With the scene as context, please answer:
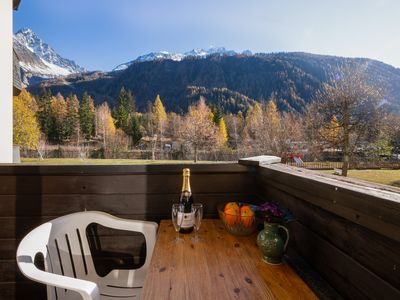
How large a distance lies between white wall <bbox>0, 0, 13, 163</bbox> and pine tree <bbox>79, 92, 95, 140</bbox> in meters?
5.89

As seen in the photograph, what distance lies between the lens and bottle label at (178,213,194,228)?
0.94m

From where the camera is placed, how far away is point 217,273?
0.67 metres

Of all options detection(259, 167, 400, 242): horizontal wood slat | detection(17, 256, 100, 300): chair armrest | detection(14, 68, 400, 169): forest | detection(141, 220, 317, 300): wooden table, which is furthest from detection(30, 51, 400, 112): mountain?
detection(17, 256, 100, 300): chair armrest

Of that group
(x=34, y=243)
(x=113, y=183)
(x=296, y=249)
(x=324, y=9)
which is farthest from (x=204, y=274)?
(x=324, y=9)

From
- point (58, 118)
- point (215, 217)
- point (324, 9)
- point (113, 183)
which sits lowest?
point (215, 217)

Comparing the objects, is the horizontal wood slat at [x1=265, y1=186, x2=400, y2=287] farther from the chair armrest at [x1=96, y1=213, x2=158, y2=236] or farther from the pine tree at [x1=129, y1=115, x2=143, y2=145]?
the pine tree at [x1=129, y1=115, x2=143, y2=145]

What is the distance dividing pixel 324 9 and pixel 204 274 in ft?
9.70

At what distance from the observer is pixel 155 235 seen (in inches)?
40.1

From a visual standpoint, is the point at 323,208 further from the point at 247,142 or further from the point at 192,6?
the point at 247,142

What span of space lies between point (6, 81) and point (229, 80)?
1706 centimetres

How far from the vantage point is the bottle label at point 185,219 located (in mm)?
935

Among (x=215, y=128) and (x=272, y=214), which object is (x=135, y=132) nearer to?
(x=215, y=128)

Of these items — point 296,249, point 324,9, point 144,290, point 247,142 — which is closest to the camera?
point 144,290

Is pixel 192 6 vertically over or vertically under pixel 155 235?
over
